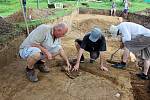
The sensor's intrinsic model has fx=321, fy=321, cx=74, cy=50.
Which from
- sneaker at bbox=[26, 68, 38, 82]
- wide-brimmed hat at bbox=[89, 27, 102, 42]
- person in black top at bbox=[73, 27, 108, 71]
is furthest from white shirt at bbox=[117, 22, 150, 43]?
sneaker at bbox=[26, 68, 38, 82]

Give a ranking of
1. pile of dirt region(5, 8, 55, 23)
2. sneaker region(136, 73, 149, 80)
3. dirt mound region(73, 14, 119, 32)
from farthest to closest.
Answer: dirt mound region(73, 14, 119, 32) → pile of dirt region(5, 8, 55, 23) → sneaker region(136, 73, 149, 80)

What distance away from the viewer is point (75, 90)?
19.5ft

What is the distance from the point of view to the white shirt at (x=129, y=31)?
23.3 feet

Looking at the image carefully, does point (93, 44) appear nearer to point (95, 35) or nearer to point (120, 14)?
point (95, 35)

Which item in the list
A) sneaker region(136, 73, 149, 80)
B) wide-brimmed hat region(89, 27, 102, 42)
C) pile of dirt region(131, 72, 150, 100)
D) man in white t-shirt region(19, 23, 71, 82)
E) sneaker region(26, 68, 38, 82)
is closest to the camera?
man in white t-shirt region(19, 23, 71, 82)

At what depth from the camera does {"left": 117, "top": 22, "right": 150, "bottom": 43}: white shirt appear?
7.09 meters

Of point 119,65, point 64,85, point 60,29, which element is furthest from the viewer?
point 119,65

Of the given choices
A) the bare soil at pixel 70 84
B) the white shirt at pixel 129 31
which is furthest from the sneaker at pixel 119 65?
the white shirt at pixel 129 31

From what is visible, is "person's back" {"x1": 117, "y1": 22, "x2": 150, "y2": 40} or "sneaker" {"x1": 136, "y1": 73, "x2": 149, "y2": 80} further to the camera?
"sneaker" {"x1": 136, "y1": 73, "x2": 149, "y2": 80}

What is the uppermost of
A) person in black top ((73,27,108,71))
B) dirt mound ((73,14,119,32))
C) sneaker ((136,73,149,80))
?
person in black top ((73,27,108,71))

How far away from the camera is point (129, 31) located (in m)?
7.17

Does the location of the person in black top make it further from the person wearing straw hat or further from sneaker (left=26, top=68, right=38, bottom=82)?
sneaker (left=26, top=68, right=38, bottom=82)

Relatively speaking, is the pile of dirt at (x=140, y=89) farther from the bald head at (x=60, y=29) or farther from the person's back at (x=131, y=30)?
the bald head at (x=60, y=29)

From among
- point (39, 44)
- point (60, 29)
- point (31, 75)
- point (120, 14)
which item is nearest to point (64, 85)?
point (31, 75)
